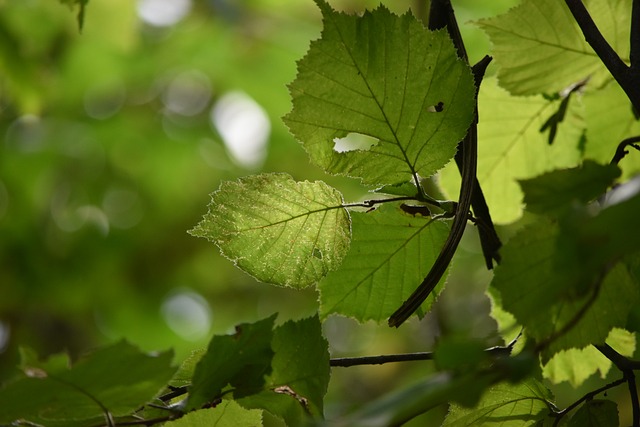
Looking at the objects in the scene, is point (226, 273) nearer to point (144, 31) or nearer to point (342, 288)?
point (144, 31)

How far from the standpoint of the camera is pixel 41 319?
2.99 m

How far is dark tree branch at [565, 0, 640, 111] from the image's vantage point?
1.59 feet

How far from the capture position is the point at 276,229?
580mm

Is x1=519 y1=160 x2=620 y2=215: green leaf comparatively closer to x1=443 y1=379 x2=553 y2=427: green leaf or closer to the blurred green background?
x1=443 y1=379 x2=553 y2=427: green leaf

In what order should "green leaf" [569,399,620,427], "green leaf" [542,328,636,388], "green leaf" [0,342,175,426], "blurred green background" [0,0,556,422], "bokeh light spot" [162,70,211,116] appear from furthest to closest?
"bokeh light spot" [162,70,211,116] → "blurred green background" [0,0,556,422] → "green leaf" [542,328,636,388] → "green leaf" [569,399,620,427] → "green leaf" [0,342,175,426]

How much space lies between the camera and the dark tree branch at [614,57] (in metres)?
0.49

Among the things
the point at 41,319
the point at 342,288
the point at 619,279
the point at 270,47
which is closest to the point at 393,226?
the point at 342,288

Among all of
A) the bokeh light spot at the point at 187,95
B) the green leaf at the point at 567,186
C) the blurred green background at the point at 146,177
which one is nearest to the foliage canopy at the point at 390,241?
the green leaf at the point at 567,186

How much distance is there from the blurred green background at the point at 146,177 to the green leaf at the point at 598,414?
69.9 inches

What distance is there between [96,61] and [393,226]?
2325mm

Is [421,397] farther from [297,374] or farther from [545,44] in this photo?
[545,44]

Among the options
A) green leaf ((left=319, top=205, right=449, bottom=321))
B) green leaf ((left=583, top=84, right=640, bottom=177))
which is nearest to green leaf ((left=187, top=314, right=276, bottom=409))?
green leaf ((left=319, top=205, right=449, bottom=321))

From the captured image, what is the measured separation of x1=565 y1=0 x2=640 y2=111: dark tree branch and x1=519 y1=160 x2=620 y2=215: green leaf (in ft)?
0.24

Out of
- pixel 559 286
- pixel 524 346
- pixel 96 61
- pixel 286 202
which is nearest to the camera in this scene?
pixel 559 286
